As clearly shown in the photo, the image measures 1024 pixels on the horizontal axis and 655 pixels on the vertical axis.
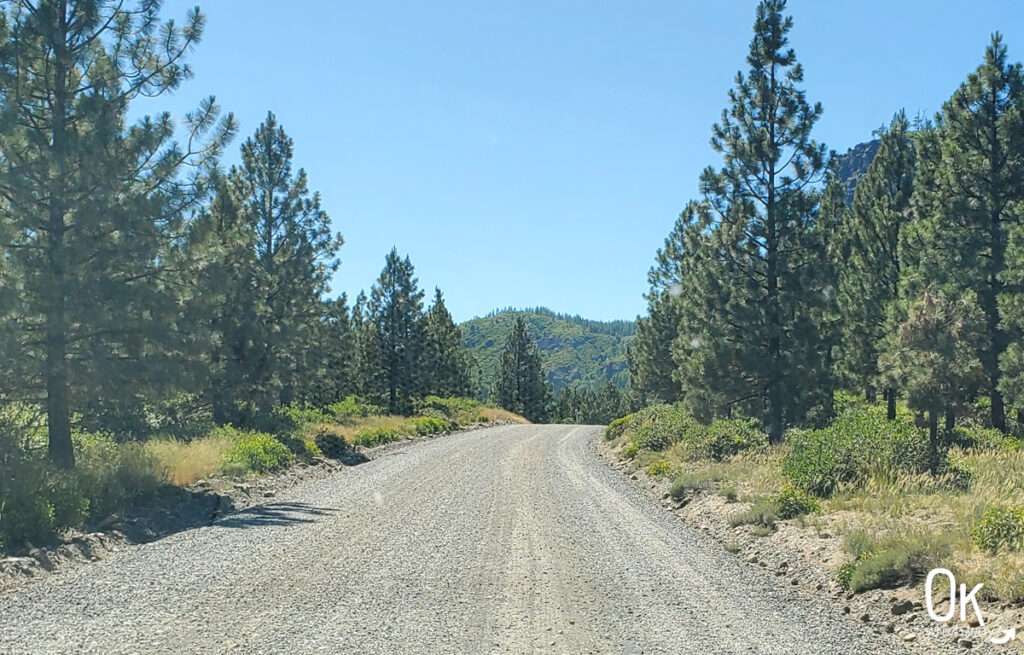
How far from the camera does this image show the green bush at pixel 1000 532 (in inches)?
306

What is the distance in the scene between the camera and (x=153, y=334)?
13.9 metres

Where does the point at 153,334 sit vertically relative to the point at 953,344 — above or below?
above

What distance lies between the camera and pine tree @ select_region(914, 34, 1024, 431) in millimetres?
20578

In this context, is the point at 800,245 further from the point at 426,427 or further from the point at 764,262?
the point at 426,427

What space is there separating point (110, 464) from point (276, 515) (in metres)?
3.53

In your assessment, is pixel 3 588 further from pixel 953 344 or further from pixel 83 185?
pixel 953 344

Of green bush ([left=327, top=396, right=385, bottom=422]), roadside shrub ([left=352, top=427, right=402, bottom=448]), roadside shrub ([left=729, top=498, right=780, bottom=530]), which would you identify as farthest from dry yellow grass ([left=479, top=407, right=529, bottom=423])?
roadside shrub ([left=729, top=498, right=780, bottom=530])

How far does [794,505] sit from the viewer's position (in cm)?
1130

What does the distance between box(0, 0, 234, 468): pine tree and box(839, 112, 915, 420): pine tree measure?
2161 cm

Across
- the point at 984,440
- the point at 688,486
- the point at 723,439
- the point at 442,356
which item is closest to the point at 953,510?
the point at 688,486

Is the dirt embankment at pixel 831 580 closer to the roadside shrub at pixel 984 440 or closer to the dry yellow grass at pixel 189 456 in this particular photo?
the roadside shrub at pixel 984 440

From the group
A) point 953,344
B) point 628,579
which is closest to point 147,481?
point 628,579

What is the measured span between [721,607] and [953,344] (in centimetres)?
813

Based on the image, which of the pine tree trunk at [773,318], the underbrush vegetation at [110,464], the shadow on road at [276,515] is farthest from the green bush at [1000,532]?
the pine tree trunk at [773,318]
